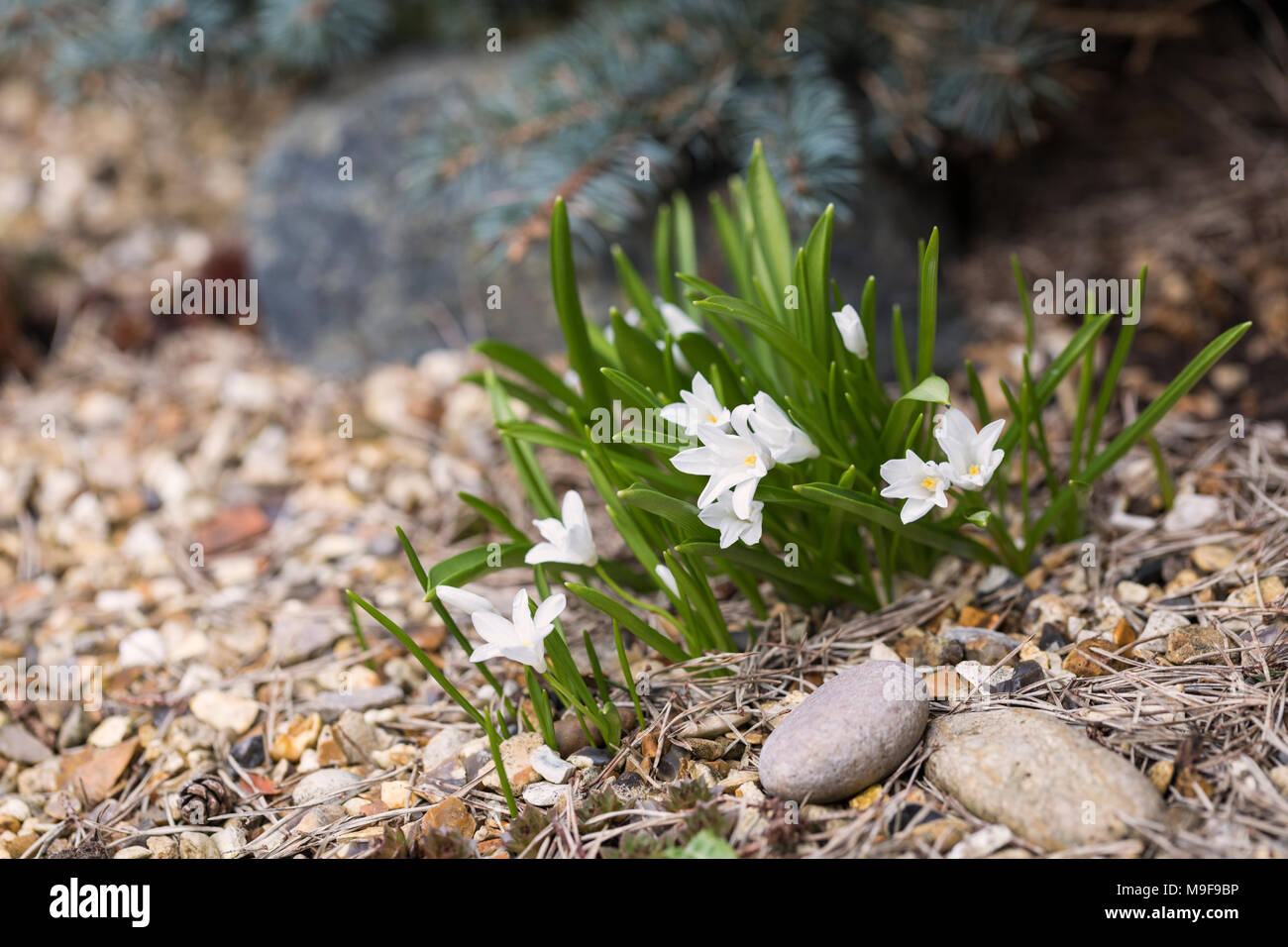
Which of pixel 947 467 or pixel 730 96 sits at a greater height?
pixel 730 96

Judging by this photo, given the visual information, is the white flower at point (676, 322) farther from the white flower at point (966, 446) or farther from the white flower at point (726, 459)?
the white flower at point (966, 446)

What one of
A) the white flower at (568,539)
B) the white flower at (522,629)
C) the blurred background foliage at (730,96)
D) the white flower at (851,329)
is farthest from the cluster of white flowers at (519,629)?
the blurred background foliage at (730,96)

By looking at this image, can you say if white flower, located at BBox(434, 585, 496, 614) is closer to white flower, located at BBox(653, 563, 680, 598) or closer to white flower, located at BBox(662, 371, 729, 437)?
white flower, located at BBox(653, 563, 680, 598)

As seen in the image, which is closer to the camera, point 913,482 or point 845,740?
point 845,740

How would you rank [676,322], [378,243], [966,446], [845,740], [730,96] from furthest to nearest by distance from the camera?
1. [378,243]
2. [730,96]
3. [676,322]
4. [966,446]
5. [845,740]

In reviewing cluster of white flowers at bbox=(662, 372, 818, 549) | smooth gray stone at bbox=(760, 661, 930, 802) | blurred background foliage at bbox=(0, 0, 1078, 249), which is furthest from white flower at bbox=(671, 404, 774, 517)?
blurred background foliage at bbox=(0, 0, 1078, 249)

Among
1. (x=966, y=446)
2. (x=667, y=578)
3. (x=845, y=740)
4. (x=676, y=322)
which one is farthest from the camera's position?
(x=676, y=322)

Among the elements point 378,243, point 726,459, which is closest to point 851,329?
point 726,459

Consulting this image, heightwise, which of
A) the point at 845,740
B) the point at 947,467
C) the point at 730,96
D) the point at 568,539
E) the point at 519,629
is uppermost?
the point at 730,96

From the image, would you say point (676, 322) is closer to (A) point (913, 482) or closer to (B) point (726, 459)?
(B) point (726, 459)
